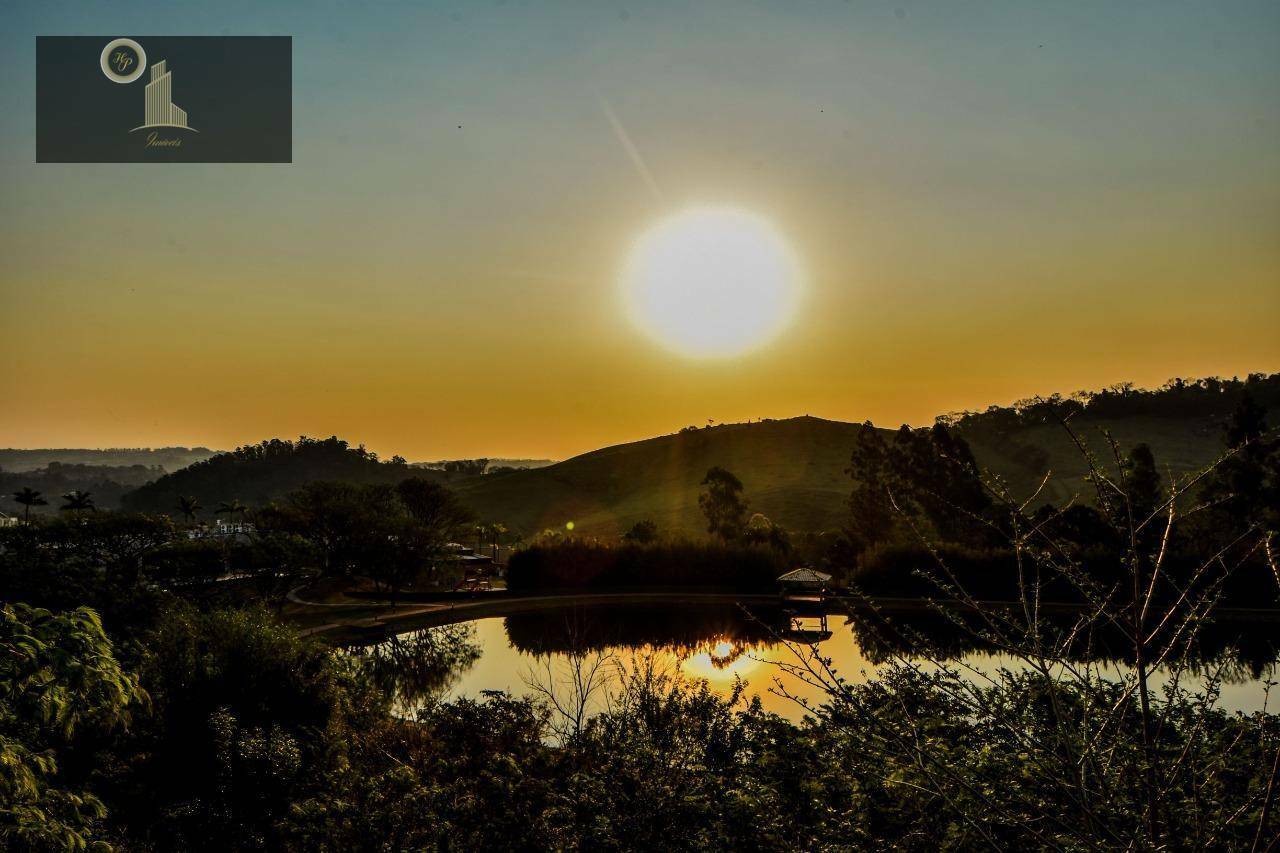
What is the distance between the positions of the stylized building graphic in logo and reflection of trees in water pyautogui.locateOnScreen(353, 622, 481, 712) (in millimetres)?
14155

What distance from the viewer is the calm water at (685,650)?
18562mm

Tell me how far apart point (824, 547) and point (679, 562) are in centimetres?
1332

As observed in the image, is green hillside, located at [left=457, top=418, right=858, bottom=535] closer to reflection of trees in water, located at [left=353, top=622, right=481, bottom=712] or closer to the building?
reflection of trees in water, located at [left=353, top=622, right=481, bottom=712]

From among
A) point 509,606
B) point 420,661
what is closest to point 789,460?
point 509,606

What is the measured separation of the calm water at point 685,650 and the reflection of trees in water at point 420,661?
0.05 m

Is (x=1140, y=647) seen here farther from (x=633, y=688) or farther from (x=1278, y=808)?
(x=633, y=688)

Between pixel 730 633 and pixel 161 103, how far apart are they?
21028 millimetres

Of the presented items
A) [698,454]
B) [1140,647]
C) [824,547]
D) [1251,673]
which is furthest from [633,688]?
[698,454]

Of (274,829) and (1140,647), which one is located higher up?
(1140,647)

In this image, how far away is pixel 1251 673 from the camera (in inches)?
766

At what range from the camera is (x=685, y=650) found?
922 inches

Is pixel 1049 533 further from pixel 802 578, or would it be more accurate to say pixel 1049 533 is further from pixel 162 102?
pixel 162 102

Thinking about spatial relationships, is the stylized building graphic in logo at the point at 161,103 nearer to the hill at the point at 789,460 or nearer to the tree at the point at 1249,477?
the tree at the point at 1249,477

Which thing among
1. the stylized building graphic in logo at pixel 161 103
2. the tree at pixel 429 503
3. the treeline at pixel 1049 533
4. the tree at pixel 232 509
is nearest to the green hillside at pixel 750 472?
the tree at pixel 232 509
